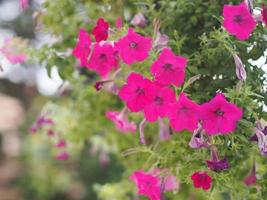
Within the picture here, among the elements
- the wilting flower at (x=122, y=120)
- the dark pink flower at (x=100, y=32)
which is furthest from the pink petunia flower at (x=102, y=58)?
the wilting flower at (x=122, y=120)

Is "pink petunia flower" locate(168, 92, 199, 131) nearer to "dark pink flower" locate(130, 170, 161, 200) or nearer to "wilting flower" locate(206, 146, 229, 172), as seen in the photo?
"wilting flower" locate(206, 146, 229, 172)

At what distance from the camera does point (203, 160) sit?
1405 mm

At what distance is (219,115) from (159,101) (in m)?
0.14

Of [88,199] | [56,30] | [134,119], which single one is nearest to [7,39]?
[56,30]

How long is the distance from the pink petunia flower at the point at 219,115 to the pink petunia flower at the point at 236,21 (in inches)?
5.6

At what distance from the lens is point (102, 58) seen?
1.38m

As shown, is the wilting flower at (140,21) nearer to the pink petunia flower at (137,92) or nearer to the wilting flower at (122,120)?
the wilting flower at (122,120)

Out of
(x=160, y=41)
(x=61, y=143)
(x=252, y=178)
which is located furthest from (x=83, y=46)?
(x=61, y=143)

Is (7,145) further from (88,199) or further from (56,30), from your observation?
(56,30)

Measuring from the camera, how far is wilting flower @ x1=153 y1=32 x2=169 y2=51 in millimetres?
1405

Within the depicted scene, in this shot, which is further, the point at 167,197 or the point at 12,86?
the point at 12,86

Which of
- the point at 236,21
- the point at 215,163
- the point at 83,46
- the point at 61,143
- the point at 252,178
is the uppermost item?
the point at 236,21

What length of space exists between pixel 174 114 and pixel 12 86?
5.25 metres

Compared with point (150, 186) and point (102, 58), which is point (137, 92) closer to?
point (102, 58)
